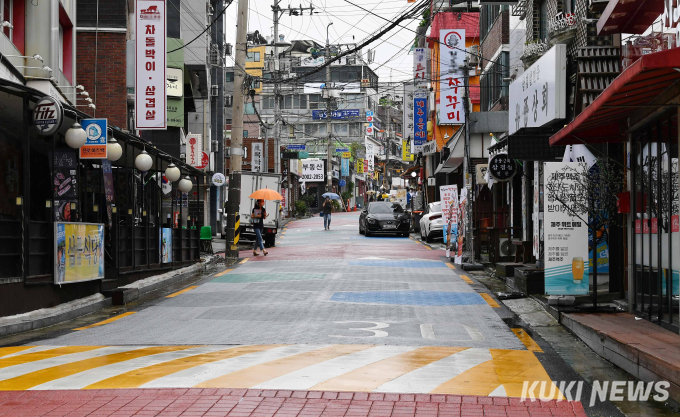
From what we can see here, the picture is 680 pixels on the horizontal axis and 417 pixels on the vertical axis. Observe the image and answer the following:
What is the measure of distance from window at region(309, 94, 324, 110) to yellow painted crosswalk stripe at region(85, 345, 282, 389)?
97209 mm

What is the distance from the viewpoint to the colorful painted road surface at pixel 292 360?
6055mm

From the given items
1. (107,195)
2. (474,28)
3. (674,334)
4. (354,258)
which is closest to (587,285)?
(674,334)

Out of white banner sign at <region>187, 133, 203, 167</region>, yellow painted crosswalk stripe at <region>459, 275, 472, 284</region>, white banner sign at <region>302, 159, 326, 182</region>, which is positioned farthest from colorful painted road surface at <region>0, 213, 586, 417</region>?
white banner sign at <region>302, 159, 326, 182</region>

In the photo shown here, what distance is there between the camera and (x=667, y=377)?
21.6ft

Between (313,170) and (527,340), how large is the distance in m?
74.4

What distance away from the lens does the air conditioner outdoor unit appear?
19266mm

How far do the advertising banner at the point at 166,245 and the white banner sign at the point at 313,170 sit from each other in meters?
63.2

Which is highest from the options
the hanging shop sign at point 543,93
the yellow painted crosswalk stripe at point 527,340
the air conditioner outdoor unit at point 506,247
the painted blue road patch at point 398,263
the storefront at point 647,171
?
the hanging shop sign at point 543,93

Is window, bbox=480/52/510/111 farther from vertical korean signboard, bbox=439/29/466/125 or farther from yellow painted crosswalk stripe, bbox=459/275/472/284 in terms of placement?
yellow painted crosswalk stripe, bbox=459/275/472/284

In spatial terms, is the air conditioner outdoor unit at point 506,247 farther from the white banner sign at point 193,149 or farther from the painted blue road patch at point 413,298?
the white banner sign at point 193,149

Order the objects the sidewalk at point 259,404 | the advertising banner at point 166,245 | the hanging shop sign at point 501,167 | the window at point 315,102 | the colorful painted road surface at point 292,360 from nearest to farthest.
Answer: the sidewalk at point 259,404 → the colorful painted road surface at point 292,360 → the hanging shop sign at point 501,167 → the advertising banner at point 166,245 → the window at point 315,102

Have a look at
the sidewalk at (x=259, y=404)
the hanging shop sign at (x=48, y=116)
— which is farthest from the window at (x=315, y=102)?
the sidewalk at (x=259, y=404)

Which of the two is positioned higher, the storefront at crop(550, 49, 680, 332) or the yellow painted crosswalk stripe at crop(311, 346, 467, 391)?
the storefront at crop(550, 49, 680, 332)

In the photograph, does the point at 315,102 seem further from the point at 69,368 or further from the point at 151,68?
the point at 69,368
